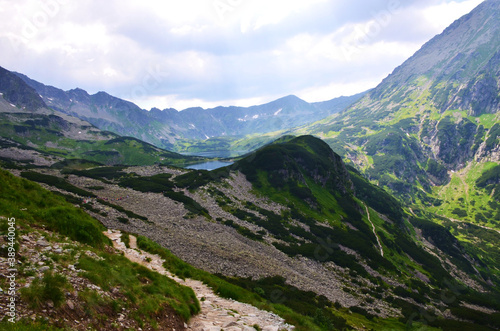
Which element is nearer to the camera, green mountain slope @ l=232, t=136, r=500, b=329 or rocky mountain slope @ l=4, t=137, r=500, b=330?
rocky mountain slope @ l=4, t=137, r=500, b=330

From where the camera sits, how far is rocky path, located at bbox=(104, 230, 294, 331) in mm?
16359

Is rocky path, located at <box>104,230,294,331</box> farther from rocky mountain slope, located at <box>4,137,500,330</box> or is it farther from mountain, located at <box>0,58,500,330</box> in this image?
rocky mountain slope, located at <box>4,137,500,330</box>

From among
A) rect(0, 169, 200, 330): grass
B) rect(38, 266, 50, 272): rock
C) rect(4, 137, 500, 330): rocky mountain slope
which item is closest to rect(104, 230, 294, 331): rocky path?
rect(0, 169, 200, 330): grass

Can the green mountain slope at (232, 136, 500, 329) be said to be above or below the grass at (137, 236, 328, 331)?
below

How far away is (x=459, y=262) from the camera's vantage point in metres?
140

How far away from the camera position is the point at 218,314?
61.2 ft

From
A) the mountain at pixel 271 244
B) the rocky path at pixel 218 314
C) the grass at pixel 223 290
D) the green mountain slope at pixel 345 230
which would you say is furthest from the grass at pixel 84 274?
the green mountain slope at pixel 345 230

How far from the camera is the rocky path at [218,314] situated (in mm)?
16359

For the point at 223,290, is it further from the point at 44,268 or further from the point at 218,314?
the point at 44,268

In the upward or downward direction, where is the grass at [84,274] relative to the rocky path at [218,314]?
upward

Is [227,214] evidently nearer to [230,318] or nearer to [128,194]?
[128,194]

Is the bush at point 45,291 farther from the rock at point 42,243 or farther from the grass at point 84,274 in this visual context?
the rock at point 42,243

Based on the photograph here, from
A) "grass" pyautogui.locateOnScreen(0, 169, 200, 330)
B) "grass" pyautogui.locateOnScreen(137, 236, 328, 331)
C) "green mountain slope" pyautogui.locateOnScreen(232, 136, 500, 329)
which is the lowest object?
"green mountain slope" pyautogui.locateOnScreen(232, 136, 500, 329)

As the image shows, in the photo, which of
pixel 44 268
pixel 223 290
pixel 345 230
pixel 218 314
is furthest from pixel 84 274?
pixel 345 230
